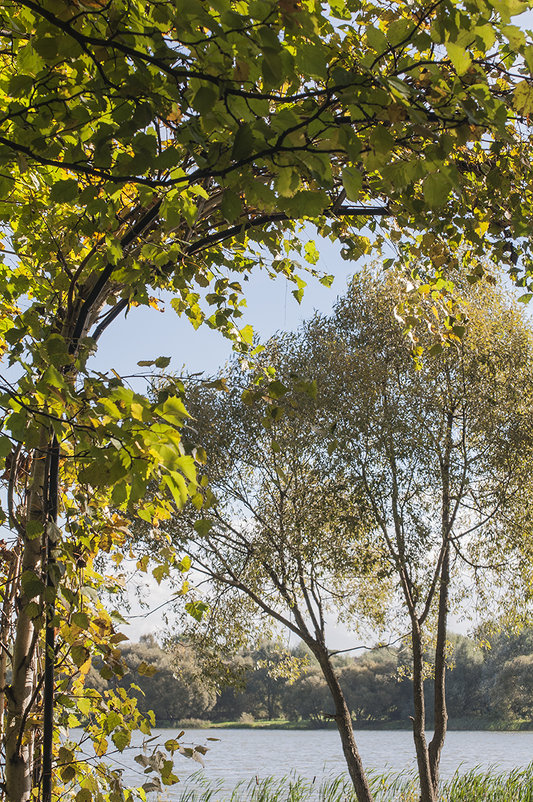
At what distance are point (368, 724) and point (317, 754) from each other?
16262 millimetres

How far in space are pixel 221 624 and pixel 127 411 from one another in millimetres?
10023

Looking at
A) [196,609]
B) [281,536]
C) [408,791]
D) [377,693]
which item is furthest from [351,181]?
[377,693]

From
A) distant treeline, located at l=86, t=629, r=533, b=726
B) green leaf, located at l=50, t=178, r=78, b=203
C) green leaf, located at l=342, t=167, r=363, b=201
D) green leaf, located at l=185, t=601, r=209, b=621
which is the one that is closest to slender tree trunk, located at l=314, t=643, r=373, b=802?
green leaf, located at l=185, t=601, r=209, b=621

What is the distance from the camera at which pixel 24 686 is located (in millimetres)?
2037

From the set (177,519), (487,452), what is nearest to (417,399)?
(487,452)

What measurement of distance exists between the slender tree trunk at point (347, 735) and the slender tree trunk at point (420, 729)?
2.60 ft

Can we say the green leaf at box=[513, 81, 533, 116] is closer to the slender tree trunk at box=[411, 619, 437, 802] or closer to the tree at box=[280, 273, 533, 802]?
the tree at box=[280, 273, 533, 802]

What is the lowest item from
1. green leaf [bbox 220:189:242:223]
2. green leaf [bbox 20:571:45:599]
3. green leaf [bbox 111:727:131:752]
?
green leaf [bbox 111:727:131:752]

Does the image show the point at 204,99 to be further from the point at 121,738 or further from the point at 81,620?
the point at 121,738

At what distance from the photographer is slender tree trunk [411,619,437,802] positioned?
930cm

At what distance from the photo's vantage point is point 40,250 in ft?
9.04

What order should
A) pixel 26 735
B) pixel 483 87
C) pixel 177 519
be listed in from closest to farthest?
pixel 483 87 → pixel 26 735 → pixel 177 519

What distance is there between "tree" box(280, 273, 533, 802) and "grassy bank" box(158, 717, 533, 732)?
27970 millimetres

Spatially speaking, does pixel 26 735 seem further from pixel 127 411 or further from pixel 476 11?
pixel 476 11
